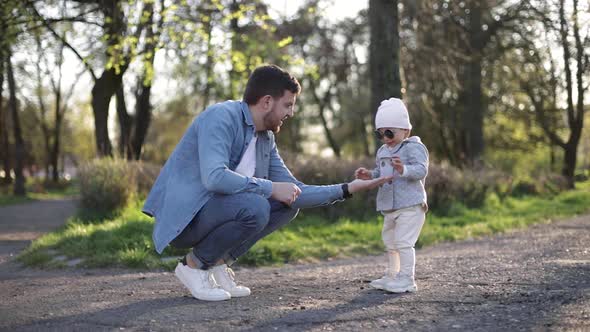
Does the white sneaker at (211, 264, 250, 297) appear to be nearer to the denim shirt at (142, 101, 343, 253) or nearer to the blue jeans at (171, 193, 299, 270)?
the blue jeans at (171, 193, 299, 270)

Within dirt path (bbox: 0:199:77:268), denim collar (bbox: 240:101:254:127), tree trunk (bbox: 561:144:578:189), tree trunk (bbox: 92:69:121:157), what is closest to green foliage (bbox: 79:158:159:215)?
dirt path (bbox: 0:199:77:268)

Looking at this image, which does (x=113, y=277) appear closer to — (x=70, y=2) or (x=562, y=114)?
(x=70, y=2)

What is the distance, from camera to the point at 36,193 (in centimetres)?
2700

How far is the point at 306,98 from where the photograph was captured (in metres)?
40.2

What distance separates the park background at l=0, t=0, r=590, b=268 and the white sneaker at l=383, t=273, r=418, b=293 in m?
2.74

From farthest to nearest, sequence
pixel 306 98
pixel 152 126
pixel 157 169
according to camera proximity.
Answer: pixel 152 126, pixel 306 98, pixel 157 169

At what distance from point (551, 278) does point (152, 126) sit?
5029 centimetres

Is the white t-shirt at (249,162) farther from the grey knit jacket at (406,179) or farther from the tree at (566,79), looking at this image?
the tree at (566,79)

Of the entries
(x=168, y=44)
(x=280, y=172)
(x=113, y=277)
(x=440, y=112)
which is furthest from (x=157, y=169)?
(x=440, y=112)

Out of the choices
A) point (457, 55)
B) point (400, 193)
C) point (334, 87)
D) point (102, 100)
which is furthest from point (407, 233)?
point (334, 87)

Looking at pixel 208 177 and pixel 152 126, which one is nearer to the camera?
pixel 208 177

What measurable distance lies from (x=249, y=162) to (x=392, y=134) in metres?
1.15

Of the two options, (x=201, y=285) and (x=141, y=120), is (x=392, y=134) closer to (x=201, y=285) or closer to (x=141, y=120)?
(x=201, y=285)

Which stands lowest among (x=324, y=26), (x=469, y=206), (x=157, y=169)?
(x=469, y=206)
